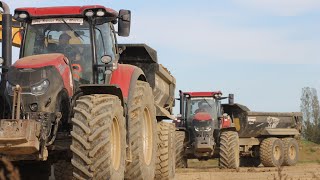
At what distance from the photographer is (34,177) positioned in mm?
9148

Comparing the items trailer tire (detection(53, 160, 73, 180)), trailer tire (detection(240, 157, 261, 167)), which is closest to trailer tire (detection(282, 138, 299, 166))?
trailer tire (detection(240, 157, 261, 167))

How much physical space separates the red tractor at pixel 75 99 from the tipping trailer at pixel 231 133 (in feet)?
33.2

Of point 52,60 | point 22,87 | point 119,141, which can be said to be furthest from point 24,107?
point 119,141

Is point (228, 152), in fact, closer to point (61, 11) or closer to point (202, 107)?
point (202, 107)

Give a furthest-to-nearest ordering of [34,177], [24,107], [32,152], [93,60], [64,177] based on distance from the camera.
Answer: [64,177] → [34,177] → [93,60] → [24,107] → [32,152]

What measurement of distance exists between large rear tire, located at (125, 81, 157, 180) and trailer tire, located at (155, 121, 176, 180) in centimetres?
170

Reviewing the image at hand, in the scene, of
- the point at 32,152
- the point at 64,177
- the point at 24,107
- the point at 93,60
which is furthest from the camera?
the point at 64,177

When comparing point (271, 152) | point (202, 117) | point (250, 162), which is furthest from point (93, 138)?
point (250, 162)

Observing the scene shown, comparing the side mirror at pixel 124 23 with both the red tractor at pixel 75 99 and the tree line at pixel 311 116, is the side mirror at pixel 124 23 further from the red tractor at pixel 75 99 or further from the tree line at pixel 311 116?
the tree line at pixel 311 116

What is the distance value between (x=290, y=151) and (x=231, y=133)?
699 centimetres

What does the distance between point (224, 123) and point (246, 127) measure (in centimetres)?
272

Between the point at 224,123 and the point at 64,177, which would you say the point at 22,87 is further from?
the point at 224,123

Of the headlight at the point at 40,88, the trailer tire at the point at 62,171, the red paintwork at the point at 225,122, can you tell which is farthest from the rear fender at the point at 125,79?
the red paintwork at the point at 225,122

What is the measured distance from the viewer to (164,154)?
11.7 m
